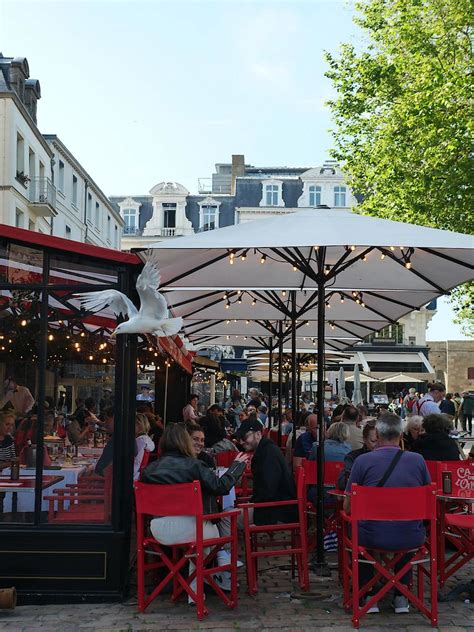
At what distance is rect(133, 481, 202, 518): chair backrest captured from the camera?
559cm

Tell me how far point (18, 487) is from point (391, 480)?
2.85 meters

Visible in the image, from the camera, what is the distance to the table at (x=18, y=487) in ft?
20.6

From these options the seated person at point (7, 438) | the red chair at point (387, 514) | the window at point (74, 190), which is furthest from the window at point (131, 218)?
the red chair at point (387, 514)

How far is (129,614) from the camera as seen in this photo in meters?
5.82

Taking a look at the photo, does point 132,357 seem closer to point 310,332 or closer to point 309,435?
point 309,435

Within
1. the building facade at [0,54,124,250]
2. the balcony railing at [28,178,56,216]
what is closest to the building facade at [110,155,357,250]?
the building facade at [0,54,124,250]

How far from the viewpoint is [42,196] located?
3131cm

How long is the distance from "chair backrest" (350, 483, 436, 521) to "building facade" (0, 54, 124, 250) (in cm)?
2435

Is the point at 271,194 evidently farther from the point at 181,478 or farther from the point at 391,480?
A: the point at 391,480

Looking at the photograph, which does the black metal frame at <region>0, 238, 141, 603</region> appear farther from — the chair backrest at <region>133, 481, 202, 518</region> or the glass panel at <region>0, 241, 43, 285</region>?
the chair backrest at <region>133, 481, 202, 518</region>

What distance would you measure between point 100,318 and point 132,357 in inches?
15.6

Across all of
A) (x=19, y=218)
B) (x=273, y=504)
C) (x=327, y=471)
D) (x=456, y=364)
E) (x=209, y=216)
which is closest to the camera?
(x=273, y=504)

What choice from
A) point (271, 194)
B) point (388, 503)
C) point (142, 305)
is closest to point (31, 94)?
point (271, 194)

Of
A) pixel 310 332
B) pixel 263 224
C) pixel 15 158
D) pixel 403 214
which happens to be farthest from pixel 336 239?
pixel 15 158
